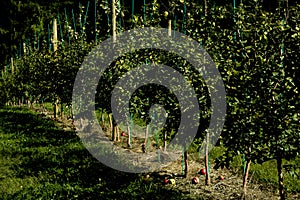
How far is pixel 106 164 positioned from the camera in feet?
25.0

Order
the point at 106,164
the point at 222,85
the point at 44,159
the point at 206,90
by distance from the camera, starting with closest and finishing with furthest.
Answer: the point at 222,85 < the point at 206,90 < the point at 106,164 < the point at 44,159

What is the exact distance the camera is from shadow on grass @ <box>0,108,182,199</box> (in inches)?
241

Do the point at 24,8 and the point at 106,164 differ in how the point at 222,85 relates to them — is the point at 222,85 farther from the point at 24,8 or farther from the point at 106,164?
the point at 24,8

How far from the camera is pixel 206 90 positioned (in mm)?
5477

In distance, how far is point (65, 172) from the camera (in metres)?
7.27

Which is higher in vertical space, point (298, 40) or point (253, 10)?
point (253, 10)

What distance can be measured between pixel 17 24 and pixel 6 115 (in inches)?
743

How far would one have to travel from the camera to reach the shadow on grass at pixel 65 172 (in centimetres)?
612

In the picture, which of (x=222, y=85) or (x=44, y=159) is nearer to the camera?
(x=222, y=85)

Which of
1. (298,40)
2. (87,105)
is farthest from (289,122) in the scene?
(87,105)

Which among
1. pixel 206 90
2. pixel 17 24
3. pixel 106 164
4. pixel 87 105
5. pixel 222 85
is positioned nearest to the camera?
pixel 222 85

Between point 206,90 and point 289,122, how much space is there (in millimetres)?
1508

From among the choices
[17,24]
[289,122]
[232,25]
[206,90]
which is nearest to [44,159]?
[206,90]

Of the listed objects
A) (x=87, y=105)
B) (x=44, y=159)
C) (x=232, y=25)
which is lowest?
(x=44, y=159)
